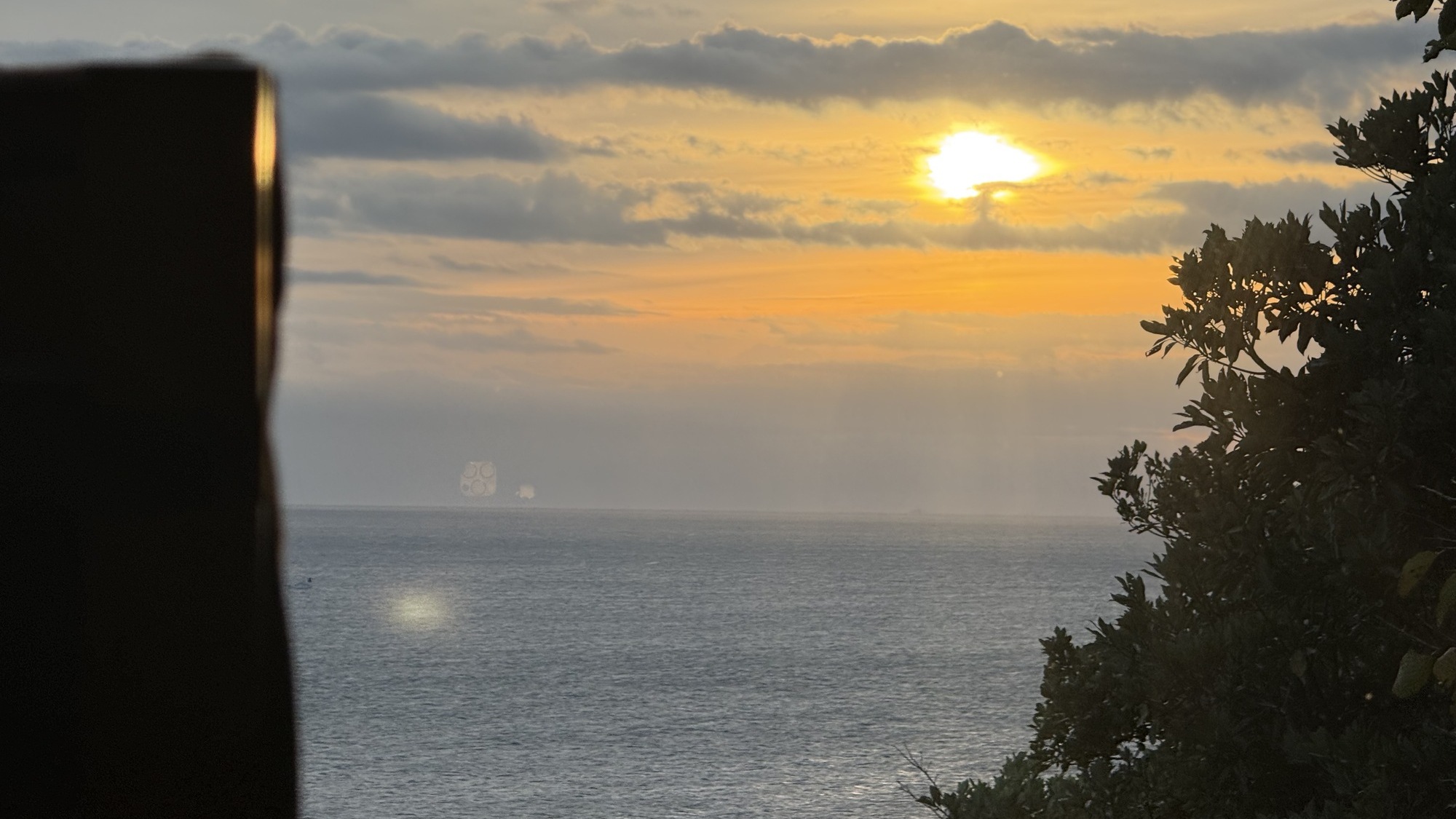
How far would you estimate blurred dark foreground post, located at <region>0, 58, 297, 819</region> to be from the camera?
671 mm

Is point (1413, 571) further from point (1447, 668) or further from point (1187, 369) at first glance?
point (1187, 369)

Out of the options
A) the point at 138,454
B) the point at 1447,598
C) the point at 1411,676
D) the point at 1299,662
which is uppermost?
the point at 138,454

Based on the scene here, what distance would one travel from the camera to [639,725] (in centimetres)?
10781

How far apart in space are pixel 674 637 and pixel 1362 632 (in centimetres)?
15026

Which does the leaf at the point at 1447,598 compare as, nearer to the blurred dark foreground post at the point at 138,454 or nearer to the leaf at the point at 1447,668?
the leaf at the point at 1447,668

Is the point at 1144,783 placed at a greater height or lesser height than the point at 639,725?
greater

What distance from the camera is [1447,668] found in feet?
15.7

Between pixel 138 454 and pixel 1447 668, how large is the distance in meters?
5.03

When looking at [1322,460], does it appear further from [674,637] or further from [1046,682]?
[674,637]

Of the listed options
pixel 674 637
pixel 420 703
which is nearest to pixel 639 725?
pixel 420 703

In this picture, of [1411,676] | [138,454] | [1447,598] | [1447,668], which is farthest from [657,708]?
[138,454]

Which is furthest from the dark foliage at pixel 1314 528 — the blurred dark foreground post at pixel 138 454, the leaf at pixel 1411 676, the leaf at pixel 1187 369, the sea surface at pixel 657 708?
the sea surface at pixel 657 708

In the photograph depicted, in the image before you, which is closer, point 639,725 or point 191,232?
point 191,232

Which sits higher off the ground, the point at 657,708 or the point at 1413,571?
the point at 1413,571
